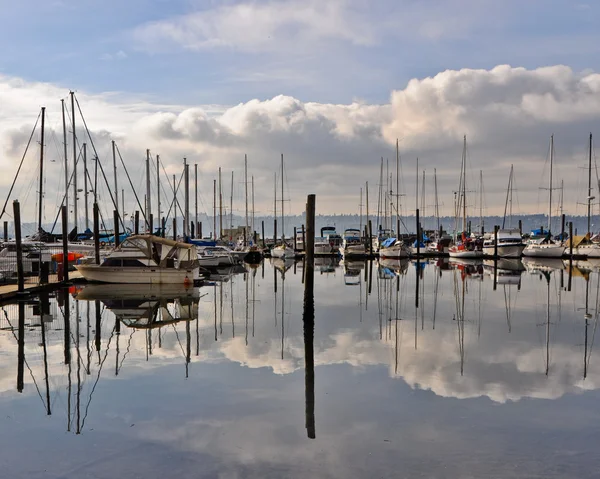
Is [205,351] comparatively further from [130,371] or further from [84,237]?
[84,237]

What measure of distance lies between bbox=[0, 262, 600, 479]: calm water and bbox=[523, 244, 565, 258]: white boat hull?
48.3m

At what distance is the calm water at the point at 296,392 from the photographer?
36.0 feet

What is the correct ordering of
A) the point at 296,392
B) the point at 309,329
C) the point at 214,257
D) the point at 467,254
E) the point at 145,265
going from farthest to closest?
the point at 467,254, the point at 214,257, the point at 145,265, the point at 309,329, the point at 296,392

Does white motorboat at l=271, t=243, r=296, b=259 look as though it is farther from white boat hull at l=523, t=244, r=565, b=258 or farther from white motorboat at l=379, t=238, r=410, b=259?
white boat hull at l=523, t=244, r=565, b=258

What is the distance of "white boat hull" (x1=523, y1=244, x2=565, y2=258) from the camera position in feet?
250

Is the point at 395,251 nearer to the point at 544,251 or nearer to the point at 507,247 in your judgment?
the point at 507,247

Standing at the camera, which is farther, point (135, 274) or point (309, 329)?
point (135, 274)

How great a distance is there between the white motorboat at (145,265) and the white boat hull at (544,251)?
1986 inches

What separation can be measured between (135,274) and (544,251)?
5451cm

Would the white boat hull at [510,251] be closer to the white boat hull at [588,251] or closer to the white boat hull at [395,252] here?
the white boat hull at [588,251]

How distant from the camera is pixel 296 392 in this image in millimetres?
15508

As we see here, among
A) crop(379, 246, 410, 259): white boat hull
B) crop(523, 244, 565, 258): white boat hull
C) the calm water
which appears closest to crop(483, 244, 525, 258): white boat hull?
crop(523, 244, 565, 258): white boat hull

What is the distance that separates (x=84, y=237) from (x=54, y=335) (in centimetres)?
5076

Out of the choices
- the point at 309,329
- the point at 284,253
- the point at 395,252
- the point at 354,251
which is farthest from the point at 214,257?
the point at 309,329
